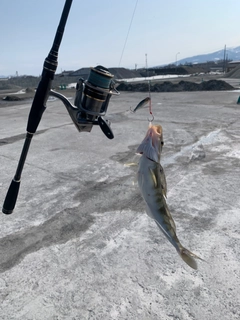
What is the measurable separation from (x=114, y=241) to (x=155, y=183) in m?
2.16

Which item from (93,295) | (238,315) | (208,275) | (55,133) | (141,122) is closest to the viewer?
(238,315)

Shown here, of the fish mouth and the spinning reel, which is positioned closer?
the fish mouth

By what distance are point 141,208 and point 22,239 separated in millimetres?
1367

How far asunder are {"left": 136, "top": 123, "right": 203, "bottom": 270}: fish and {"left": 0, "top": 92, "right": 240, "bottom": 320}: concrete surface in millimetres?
1391

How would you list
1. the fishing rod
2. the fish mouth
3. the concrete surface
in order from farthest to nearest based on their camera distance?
the concrete surface → the fishing rod → the fish mouth

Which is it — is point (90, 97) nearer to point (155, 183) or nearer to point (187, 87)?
point (155, 183)

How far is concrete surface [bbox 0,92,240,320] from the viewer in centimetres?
225

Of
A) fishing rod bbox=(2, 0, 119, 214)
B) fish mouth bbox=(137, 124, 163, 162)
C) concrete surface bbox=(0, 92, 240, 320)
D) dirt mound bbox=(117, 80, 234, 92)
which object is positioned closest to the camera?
fish mouth bbox=(137, 124, 163, 162)

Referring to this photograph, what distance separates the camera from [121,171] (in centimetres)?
498

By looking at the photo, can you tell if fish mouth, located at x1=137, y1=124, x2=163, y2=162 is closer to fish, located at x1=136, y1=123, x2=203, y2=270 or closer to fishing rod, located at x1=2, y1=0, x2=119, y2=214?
fish, located at x1=136, y1=123, x2=203, y2=270

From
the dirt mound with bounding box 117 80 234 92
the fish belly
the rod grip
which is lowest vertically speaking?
the dirt mound with bounding box 117 80 234 92

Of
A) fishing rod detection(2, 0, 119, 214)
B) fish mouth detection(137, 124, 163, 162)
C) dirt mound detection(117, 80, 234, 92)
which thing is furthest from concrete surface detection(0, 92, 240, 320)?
dirt mound detection(117, 80, 234, 92)

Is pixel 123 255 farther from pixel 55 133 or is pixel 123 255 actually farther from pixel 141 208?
pixel 55 133

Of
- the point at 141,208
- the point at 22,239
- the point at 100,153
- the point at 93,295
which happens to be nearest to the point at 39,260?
the point at 22,239
